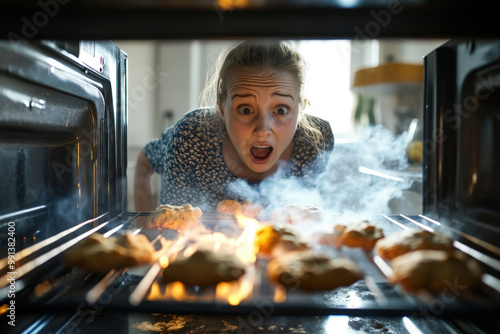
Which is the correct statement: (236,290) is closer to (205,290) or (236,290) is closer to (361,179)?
(205,290)

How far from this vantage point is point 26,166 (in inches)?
39.3

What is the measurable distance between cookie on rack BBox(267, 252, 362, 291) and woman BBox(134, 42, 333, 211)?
1.01 meters

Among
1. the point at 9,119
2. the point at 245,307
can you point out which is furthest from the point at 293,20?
the point at 9,119

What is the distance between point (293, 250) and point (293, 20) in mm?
607

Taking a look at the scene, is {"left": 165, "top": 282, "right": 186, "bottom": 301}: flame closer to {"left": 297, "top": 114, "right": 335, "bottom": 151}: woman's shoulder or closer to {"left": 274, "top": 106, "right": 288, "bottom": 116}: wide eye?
{"left": 274, "top": 106, "right": 288, "bottom": 116}: wide eye

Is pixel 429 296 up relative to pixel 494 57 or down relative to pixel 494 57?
down

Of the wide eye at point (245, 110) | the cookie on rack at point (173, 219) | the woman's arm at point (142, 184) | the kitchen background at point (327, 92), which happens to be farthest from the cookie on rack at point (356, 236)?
the kitchen background at point (327, 92)

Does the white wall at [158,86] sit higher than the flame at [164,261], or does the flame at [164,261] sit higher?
the white wall at [158,86]

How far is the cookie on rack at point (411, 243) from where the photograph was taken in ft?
3.29

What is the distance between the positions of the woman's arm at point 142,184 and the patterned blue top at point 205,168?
18.7 inches

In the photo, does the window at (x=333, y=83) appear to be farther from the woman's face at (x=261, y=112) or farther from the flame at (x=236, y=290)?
the flame at (x=236, y=290)

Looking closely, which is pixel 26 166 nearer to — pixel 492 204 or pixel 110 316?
pixel 110 316

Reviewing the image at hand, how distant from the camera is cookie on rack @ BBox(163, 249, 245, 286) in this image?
2.80ft

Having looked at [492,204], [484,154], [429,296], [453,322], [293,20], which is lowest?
[453,322]
